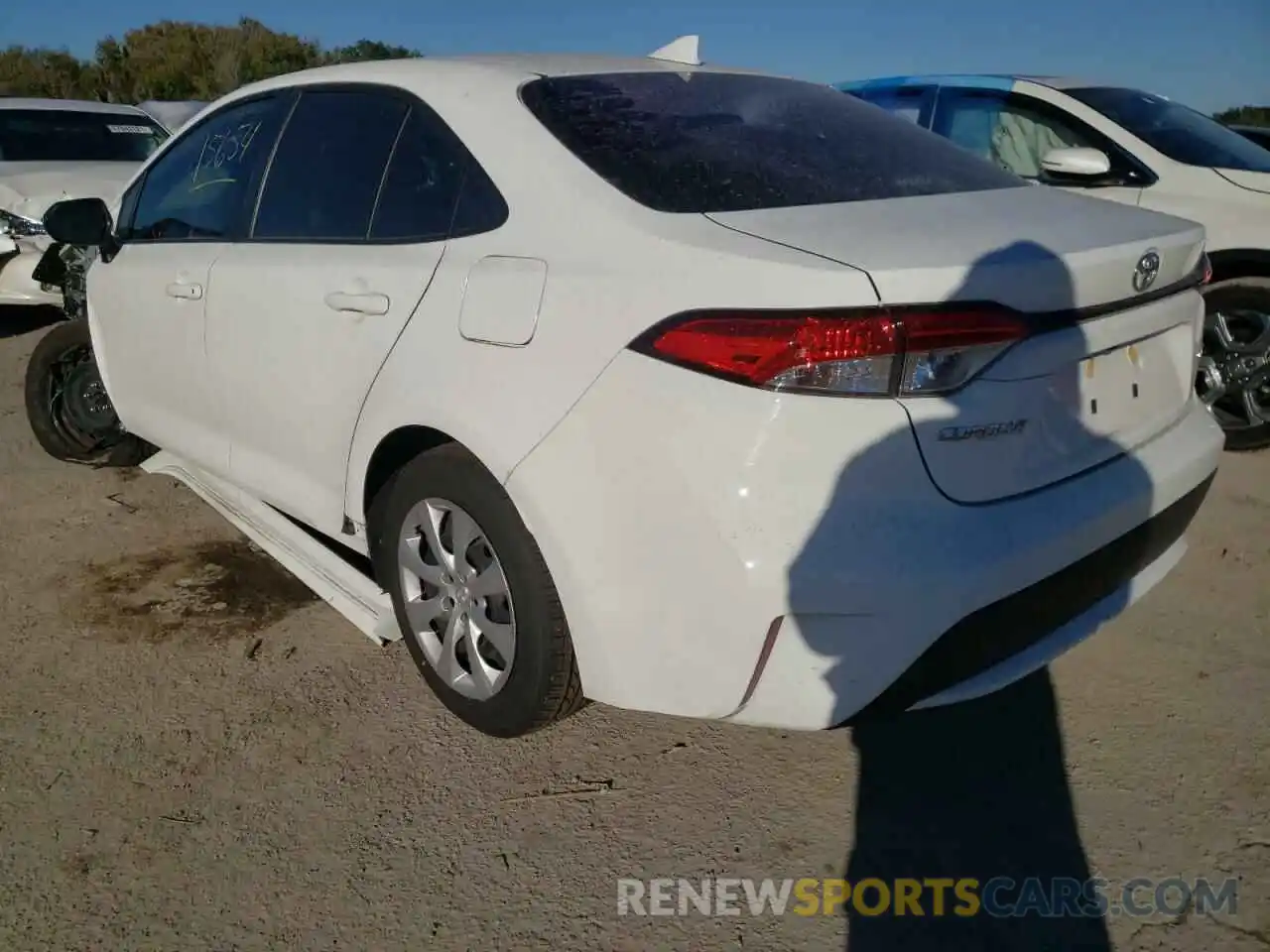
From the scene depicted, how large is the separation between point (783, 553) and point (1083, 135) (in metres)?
4.12

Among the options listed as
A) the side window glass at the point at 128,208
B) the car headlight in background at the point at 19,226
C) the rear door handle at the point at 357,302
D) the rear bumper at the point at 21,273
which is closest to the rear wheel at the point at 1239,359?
the rear door handle at the point at 357,302

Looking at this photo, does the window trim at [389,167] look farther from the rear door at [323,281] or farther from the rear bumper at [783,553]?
the rear bumper at [783,553]

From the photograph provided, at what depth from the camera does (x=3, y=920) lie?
202cm

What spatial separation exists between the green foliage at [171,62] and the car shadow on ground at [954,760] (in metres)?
30.6

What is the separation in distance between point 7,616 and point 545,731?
6.28 ft

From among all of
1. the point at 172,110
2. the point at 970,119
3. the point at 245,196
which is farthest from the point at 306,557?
the point at 172,110

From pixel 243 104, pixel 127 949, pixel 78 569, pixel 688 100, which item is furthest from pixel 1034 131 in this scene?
pixel 127 949

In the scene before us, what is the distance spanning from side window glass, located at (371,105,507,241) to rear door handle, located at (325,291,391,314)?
170 millimetres

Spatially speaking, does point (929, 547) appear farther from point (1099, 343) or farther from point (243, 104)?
point (243, 104)

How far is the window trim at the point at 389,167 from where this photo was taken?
2.34 meters

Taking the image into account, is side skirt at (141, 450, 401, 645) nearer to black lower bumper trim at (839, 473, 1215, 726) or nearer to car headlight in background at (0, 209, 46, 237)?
black lower bumper trim at (839, 473, 1215, 726)

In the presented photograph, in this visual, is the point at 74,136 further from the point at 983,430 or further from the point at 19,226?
the point at 983,430

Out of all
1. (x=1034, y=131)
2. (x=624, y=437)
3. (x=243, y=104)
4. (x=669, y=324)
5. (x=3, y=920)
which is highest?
(x=1034, y=131)

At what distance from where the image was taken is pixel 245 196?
10.3 ft
